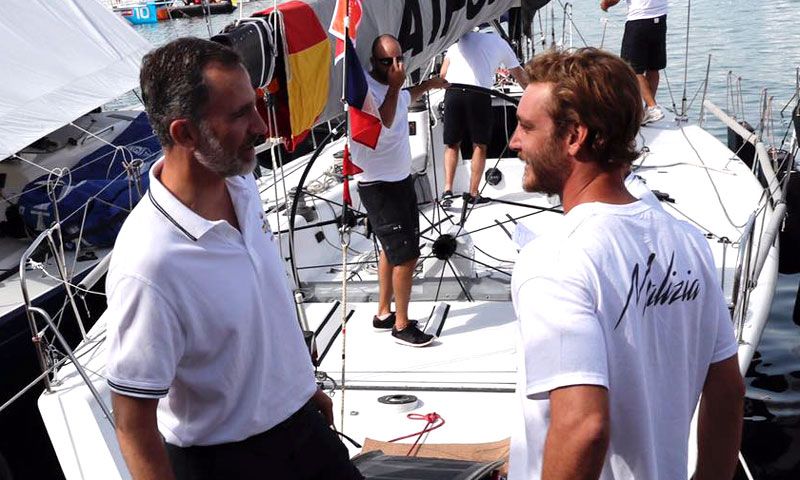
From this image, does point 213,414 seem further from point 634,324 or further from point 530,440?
point 634,324

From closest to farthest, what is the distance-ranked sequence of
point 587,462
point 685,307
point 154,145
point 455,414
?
point 587,462 < point 685,307 < point 455,414 < point 154,145

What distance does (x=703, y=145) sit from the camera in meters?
6.86

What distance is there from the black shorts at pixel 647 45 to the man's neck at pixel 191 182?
5934mm

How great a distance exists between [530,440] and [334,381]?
2.32 metres

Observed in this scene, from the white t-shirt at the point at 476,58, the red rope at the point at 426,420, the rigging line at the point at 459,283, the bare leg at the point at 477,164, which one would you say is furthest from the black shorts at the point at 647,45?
the red rope at the point at 426,420

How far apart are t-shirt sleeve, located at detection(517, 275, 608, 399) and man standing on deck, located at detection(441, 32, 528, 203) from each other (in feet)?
14.9

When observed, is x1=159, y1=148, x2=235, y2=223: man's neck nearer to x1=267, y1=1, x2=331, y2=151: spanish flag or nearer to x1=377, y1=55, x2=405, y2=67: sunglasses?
x1=267, y1=1, x2=331, y2=151: spanish flag

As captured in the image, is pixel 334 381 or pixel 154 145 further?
pixel 154 145

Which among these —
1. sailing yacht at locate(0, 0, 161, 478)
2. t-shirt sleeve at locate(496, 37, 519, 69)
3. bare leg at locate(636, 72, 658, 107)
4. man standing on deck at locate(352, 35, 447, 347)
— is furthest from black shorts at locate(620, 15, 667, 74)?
sailing yacht at locate(0, 0, 161, 478)

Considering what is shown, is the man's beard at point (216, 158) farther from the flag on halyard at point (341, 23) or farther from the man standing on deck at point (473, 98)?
→ the man standing on deck at point (473, 98)

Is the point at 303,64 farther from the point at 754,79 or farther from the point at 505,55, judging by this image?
the point at 754,79

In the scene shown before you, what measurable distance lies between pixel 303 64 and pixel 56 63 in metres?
4.04

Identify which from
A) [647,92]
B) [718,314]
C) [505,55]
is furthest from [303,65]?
[647,92]

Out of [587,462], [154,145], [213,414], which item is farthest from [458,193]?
[587,462]
